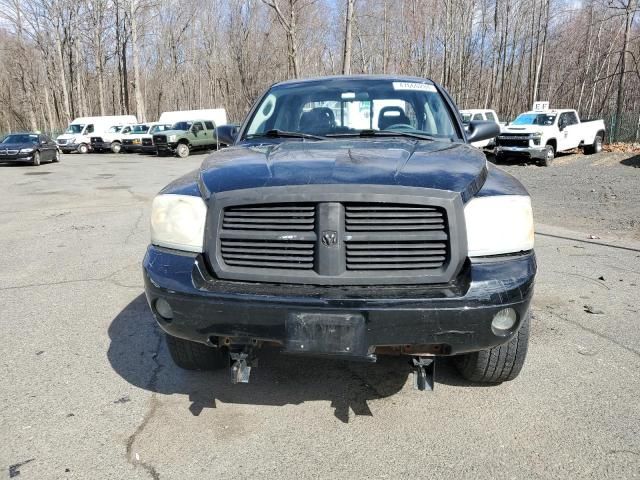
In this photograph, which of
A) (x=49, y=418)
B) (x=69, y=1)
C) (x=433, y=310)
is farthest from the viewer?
(x=69, y=1)

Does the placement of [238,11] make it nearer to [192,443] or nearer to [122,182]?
[122,182]

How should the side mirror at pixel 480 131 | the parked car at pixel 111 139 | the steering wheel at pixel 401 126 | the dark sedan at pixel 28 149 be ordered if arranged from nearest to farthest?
the steering wheel at pixel 401 126 → the side mirror at pixel 480 131 → the dark sedan at pixel 28 149 → the parked car at pixel 111 139

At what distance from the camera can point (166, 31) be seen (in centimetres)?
5181

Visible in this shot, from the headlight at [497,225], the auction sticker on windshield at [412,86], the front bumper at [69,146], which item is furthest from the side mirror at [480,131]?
the front bumper at [69,146]

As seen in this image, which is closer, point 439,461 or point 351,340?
point 351,340

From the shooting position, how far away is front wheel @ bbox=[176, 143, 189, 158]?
2769 cm

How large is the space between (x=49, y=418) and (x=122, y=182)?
1410 centimetres

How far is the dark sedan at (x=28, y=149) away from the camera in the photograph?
2264cm

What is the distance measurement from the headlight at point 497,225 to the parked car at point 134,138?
31.2 metres

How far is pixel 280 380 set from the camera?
125 inches

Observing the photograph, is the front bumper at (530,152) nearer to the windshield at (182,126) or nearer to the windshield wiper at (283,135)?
the windshield wiper at (283,135)

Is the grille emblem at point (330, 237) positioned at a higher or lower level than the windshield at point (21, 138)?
higher

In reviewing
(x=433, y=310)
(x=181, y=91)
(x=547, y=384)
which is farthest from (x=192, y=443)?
(x=181, y=91)

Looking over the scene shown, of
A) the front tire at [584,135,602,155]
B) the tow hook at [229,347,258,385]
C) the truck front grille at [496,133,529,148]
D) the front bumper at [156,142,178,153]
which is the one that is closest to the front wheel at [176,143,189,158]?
the front bumper at [156,142,178,153]
